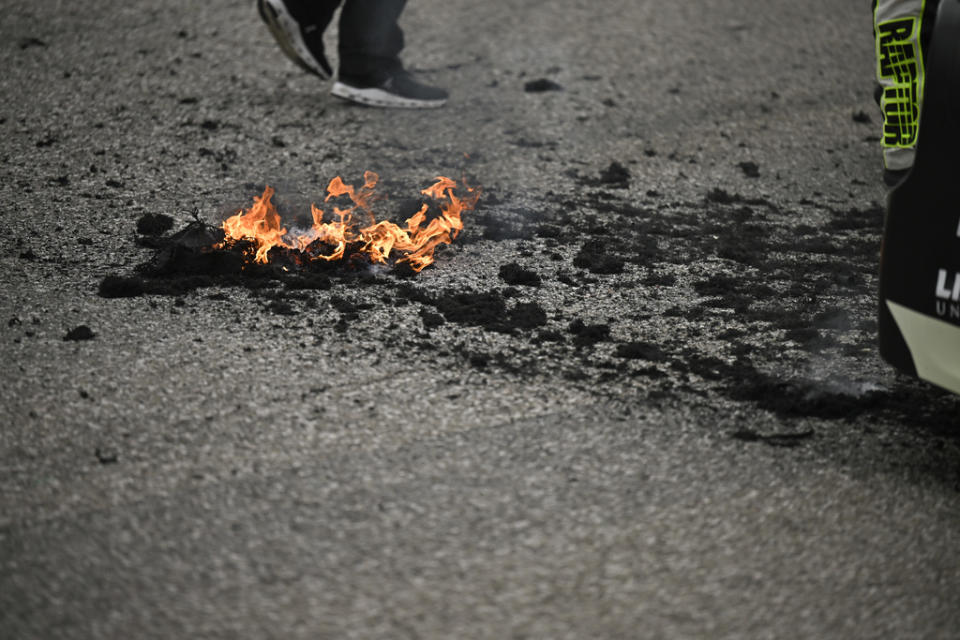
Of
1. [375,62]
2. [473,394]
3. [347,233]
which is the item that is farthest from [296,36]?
[473,394]

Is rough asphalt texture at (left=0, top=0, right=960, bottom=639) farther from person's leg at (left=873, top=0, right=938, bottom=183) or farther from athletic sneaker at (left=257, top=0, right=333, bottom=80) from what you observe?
person's leg at (left=873, top=0, right=938, bottom=183)

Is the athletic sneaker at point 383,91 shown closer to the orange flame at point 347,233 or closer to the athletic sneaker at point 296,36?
the athletic sneaker at point 296,36

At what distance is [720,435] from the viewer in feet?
9.94

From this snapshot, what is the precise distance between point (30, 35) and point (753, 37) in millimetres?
5630

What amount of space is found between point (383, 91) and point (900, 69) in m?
3.58

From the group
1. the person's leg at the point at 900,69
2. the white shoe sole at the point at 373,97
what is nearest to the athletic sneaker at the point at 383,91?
the white shoe sole at the point at 373,97

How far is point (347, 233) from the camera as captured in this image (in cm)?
447

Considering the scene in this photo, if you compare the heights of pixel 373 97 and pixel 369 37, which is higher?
pixel 369 37

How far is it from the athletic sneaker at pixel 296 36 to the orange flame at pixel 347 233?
126 centimetres

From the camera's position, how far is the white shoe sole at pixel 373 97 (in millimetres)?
6047

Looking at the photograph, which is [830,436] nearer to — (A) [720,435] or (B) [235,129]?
(A) [720,435]

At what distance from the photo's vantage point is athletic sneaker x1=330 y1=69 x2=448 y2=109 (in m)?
6.05

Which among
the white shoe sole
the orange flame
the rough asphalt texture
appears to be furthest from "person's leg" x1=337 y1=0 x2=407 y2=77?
the orange flame

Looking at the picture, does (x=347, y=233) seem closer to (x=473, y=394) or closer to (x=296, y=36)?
(x=473, y=394)
